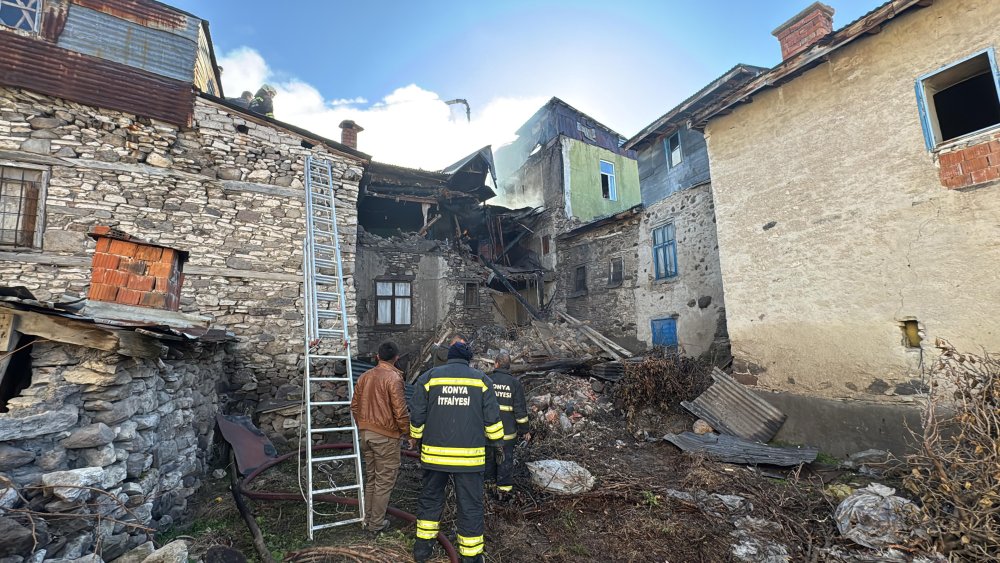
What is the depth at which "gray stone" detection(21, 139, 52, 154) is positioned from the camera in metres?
7.10

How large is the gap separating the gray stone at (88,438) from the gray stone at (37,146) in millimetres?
6916

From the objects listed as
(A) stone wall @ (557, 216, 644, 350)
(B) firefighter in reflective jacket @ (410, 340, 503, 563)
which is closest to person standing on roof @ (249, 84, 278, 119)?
(B) firefighter in reflective jacket @ (410, 340, 503, 563)

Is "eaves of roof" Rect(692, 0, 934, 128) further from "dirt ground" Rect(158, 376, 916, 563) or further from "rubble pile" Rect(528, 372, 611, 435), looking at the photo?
"dirt ground" Rect(158, 376, 916, 563)

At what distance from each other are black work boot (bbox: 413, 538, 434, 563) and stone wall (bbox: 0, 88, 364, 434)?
544cm

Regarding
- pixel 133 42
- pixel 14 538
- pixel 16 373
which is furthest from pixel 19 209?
pixel 14 538

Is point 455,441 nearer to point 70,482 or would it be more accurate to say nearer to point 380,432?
point 380,432

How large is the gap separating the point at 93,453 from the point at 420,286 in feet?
37.8

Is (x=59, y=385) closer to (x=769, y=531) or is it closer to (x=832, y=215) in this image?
(x=769, y=531)

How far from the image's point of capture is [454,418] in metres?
4.03

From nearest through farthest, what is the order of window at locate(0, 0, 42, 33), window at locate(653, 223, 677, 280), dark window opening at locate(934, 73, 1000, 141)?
1. dark window opening at locate(934, 73, 1000, 141)
2. window at locate(0, 0, 42, 33)
3. window at locate(653, 223, 677, 280)

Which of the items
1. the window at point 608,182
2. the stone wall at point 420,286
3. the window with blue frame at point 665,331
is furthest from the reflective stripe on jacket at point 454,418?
the window at point 608,182

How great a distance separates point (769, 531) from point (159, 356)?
622cm

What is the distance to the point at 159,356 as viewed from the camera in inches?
161

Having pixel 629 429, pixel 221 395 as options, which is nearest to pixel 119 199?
pixel 221 395
